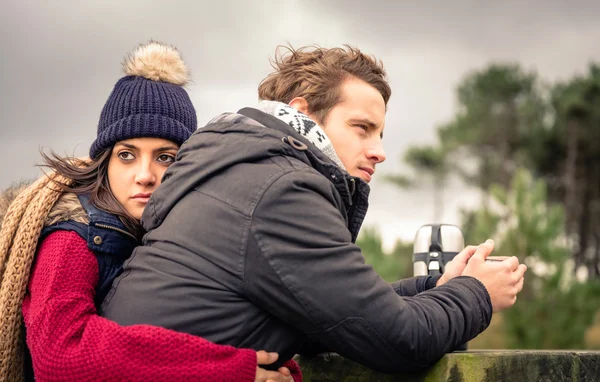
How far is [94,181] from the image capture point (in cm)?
301

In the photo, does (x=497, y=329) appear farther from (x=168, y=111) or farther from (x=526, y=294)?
(x=168, y=111)

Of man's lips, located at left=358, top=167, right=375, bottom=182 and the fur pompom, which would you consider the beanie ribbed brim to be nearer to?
the fur pompom

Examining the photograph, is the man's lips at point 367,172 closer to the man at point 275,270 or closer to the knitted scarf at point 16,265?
the man at point 275,270

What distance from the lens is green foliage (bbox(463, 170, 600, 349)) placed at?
12.9 meters

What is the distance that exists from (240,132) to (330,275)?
586 millimetres

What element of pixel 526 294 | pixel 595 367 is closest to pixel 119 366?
pixel 595 367

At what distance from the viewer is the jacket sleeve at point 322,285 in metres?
2.17

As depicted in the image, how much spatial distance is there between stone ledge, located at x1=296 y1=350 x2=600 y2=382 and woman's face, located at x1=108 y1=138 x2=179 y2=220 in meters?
1.03

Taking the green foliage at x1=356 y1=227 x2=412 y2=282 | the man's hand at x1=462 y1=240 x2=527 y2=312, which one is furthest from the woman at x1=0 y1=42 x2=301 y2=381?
the green foliage at x1=356 y1=227 x2=412 y2=282

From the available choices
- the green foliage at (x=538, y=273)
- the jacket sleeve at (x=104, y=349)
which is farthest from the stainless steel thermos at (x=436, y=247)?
the green foliage at (x=538, y=273)

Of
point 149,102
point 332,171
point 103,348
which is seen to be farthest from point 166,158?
point 103,348

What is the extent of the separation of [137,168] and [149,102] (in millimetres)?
342

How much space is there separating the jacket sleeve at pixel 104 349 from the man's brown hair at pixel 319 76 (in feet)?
3.97

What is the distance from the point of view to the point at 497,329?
14078mm
